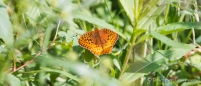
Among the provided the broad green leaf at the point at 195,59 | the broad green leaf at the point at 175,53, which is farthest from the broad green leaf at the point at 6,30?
the broad green leaf at the point at 195,59

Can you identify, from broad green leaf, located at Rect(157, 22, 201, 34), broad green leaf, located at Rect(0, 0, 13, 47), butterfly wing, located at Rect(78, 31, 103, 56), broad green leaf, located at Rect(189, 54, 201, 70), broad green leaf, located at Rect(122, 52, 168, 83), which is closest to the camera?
broad green leaf, located at Rect(0, 0, 13, 47)

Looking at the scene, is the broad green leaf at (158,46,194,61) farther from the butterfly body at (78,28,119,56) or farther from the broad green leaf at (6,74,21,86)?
the broad green leaf at (6,74,21,86)

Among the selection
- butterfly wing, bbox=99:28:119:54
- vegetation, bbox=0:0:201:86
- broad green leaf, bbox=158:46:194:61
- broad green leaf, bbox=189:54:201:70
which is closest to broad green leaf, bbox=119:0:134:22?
vegetation, bbox=0:0:201:86

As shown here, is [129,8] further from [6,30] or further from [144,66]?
[6,30]

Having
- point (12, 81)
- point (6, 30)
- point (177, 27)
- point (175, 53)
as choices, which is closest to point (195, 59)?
point (175, 53)

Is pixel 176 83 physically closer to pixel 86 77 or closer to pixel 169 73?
pixel 169 73

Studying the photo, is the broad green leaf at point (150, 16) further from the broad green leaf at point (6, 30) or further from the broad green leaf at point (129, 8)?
the broad green leaf at point (6, 30)

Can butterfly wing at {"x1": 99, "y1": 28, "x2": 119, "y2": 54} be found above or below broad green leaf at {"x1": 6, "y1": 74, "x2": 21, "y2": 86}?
A: above
